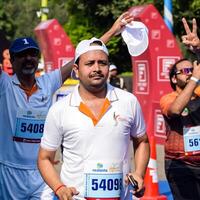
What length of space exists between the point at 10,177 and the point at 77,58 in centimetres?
154

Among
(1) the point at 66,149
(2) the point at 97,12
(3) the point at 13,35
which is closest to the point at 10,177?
(1) the point at 66,149

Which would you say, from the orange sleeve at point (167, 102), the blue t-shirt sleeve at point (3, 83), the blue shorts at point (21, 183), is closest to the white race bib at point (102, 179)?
the blue shorts at point (21, 183)

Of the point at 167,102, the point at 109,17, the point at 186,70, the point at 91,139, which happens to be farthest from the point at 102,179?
the point at 109,17

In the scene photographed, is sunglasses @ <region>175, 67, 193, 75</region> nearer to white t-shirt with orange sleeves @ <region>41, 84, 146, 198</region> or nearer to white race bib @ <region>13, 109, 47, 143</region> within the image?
white race bib @ <region>13, 109, 47, 143</region>

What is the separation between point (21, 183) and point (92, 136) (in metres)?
1.47

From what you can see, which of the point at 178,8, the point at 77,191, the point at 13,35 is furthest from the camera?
the point at 13,35

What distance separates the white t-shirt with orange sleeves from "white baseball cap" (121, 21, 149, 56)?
2.57 ft

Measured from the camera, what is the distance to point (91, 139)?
13.5ft

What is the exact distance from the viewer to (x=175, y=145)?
227 inches

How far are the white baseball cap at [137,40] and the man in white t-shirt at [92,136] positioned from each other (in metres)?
0.72

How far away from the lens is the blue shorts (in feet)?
17.6

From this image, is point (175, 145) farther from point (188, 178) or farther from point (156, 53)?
point (156, 53)

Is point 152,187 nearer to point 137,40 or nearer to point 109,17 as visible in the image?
point 137,40

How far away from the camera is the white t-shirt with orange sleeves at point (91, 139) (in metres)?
4.13
